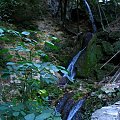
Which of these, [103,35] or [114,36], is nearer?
[114,36]

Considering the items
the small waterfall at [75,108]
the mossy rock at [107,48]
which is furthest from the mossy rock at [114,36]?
the small waterfall at [75,108]

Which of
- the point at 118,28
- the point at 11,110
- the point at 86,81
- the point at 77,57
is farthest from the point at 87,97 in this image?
the point at 11,110

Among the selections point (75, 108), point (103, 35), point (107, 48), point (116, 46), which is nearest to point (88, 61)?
point (107, 48)

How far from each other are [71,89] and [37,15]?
5.04 meters

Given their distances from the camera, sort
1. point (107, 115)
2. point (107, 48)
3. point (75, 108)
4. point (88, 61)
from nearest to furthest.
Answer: point (107, 115) → point (75, 108) → point (88, 61) → point (107, 48)

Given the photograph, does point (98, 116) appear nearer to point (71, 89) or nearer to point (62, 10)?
point (71, 89)

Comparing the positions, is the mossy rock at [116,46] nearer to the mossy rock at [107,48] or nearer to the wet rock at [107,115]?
the mossy rock at [107,48]

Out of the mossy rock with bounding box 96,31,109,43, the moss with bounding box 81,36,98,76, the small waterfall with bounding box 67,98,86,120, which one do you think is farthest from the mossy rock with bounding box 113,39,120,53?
the small waterfall with bounding box 67,98,86,120

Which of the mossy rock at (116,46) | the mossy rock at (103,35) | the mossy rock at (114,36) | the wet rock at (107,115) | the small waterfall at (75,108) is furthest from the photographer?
the mossy rock at (103,35)

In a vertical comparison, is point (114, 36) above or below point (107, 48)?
above

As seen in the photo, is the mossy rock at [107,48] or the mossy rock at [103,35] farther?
the mossy rock at [103,35]

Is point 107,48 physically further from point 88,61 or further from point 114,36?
point 88,61

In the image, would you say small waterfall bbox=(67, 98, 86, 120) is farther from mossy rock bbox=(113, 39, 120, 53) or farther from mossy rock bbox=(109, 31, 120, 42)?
mossy rock bbox=(109, 31, 120, 42)

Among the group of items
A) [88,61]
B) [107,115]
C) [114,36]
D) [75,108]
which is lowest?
[75,108]
